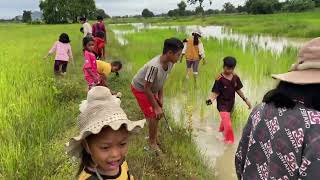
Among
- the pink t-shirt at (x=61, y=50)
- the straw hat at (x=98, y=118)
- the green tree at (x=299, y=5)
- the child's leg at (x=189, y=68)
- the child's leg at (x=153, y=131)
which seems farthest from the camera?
the green tree at (x=299, y=5)

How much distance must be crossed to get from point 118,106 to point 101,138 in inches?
7.5

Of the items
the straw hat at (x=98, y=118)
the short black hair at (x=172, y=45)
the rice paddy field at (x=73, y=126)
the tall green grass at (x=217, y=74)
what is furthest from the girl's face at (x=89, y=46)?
the straw hat at (x=98, y=118)

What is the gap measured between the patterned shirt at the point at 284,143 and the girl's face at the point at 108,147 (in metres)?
0.61

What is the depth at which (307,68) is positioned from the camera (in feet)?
5.83

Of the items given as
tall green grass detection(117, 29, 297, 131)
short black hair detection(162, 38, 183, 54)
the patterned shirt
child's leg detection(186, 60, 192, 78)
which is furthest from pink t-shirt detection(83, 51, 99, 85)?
the patterned shirt

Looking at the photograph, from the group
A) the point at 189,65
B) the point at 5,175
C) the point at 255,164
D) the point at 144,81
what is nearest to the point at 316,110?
the point at 255,164

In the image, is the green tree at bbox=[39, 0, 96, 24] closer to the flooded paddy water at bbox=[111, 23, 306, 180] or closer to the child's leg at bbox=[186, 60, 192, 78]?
the flooded paddy water at bbox=[111, 23, 306, 180]

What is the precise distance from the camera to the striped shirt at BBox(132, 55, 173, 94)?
172 inches

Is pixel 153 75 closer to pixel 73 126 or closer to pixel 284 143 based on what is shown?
pixel 73 126

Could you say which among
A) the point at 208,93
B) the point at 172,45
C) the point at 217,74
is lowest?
→ the point at 208,93

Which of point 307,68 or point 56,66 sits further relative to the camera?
point 56,66

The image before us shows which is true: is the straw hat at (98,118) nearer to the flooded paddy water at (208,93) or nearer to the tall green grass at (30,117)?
the tall green grass at (30,117)

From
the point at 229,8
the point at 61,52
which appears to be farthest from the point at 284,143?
the point at 229,8

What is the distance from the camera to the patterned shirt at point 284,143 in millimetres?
1708
